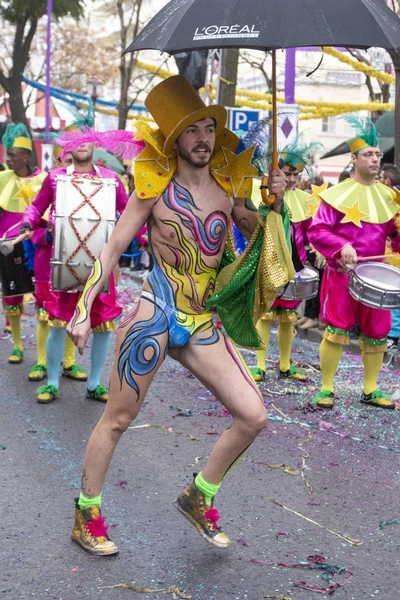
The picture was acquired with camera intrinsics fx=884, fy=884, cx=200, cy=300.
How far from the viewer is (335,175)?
4134 cm

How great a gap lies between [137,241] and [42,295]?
1.04 meters

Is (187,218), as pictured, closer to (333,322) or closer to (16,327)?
(333,322)

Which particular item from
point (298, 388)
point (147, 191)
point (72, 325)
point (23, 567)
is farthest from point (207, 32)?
point (298, 388)

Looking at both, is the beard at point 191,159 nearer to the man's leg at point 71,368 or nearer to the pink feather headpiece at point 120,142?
the pink feather headpiece at point 120,142

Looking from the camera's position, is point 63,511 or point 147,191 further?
point 63,511

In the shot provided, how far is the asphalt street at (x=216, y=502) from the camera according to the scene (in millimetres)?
3820

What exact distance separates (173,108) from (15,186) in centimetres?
436

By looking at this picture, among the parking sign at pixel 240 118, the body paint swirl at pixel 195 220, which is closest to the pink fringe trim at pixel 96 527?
the body paint swirl at pixel 195 220

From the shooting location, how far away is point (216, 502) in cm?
481

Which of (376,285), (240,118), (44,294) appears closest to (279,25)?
(376,285)

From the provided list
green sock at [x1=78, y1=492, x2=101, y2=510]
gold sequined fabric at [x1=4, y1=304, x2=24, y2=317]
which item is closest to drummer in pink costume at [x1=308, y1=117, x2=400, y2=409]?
gold sequined fabric at [x1=4, y1=304, x2=24, y2=317]

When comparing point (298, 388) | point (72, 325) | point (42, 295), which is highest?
point (72, 325)

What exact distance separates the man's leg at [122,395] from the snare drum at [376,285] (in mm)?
2699

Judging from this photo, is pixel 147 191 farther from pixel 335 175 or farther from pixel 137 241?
pixel 335 175
